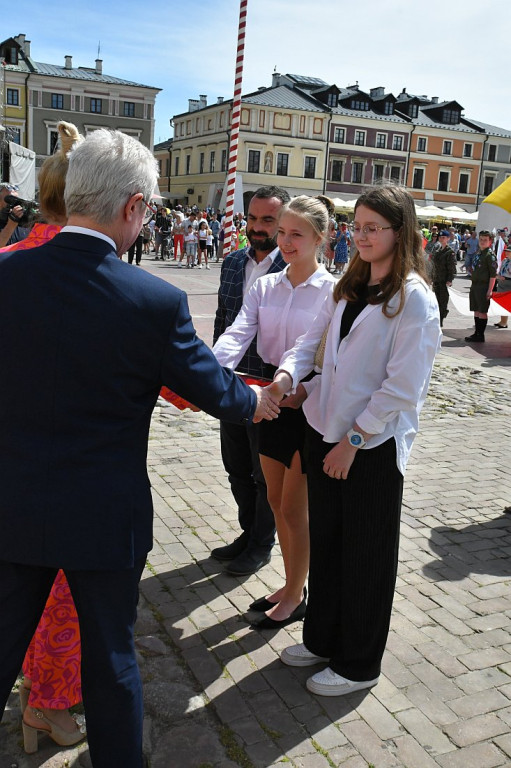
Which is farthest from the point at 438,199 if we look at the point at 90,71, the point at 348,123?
the point at 90,71

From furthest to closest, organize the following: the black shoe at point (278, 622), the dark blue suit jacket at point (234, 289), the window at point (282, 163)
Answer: the window at point (282, 163) → the dark blue suit jacket at point (234, 289) → the black shoe at point (278, 622)

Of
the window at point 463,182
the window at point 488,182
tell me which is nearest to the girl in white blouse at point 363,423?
the window at point 463,182

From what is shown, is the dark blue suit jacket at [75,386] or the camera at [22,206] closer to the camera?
the dark blue suit jacket at [75,386]

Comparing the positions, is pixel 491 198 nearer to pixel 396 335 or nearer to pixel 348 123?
pixel 396 335

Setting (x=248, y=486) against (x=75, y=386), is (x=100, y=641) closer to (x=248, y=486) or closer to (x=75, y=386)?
(x=75, y=386)

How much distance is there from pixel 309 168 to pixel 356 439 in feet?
220

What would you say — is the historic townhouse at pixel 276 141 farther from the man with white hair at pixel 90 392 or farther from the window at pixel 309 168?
the man with white hair at pixel 90 392

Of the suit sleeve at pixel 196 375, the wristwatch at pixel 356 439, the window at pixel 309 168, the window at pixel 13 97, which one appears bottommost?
the wristwatch at pixel 356 439

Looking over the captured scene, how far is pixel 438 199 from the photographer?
71125mm

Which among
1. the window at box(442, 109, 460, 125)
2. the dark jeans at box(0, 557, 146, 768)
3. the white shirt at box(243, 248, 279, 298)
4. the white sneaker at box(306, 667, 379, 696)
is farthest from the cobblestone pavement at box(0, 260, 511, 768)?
the window at box(442, 109, 460, 125)

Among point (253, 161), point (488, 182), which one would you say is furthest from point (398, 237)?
point (488, 182)

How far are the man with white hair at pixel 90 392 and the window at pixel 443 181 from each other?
7395cm

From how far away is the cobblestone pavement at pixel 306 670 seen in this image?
8.87 feet

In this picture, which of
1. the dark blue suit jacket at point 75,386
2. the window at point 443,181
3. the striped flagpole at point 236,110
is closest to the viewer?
the dark blue suit jacket at point 75,386
